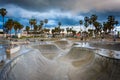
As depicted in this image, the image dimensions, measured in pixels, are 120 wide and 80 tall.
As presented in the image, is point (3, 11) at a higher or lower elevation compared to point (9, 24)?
higher

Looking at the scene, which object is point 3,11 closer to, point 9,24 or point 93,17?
point 9,24

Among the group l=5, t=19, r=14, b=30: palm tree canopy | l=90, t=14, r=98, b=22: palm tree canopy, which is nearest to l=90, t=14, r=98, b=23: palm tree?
l=90, t=14, r=98, b=22: palm tree canopy

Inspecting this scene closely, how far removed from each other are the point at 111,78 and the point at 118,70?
1.01 m

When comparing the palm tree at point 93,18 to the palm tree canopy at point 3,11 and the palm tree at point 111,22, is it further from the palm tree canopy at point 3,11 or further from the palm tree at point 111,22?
the palm tree canopy at point 3,11

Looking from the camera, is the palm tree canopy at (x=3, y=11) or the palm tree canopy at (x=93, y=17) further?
the palm tree canopy at (x=93, y=17)

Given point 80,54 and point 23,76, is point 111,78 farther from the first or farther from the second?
point 80,54

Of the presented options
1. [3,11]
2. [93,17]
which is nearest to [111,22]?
[93,17]

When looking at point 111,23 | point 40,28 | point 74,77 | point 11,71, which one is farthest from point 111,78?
point 40,28

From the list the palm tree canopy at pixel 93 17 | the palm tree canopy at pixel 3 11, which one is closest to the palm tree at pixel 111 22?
the palm tree canopy at pixel 93 17

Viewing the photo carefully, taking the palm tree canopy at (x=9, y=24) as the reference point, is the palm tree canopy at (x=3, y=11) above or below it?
above

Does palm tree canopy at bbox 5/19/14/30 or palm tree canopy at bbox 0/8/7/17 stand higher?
palm tree canopy at bbox 0/8/7/17

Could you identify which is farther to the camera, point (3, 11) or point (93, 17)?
point (93, 17)

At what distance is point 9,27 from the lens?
11519cm

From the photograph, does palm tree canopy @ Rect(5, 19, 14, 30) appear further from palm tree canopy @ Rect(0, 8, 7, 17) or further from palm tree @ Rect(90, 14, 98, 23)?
palm tree @ Rect(90, 14, 98, 23)
